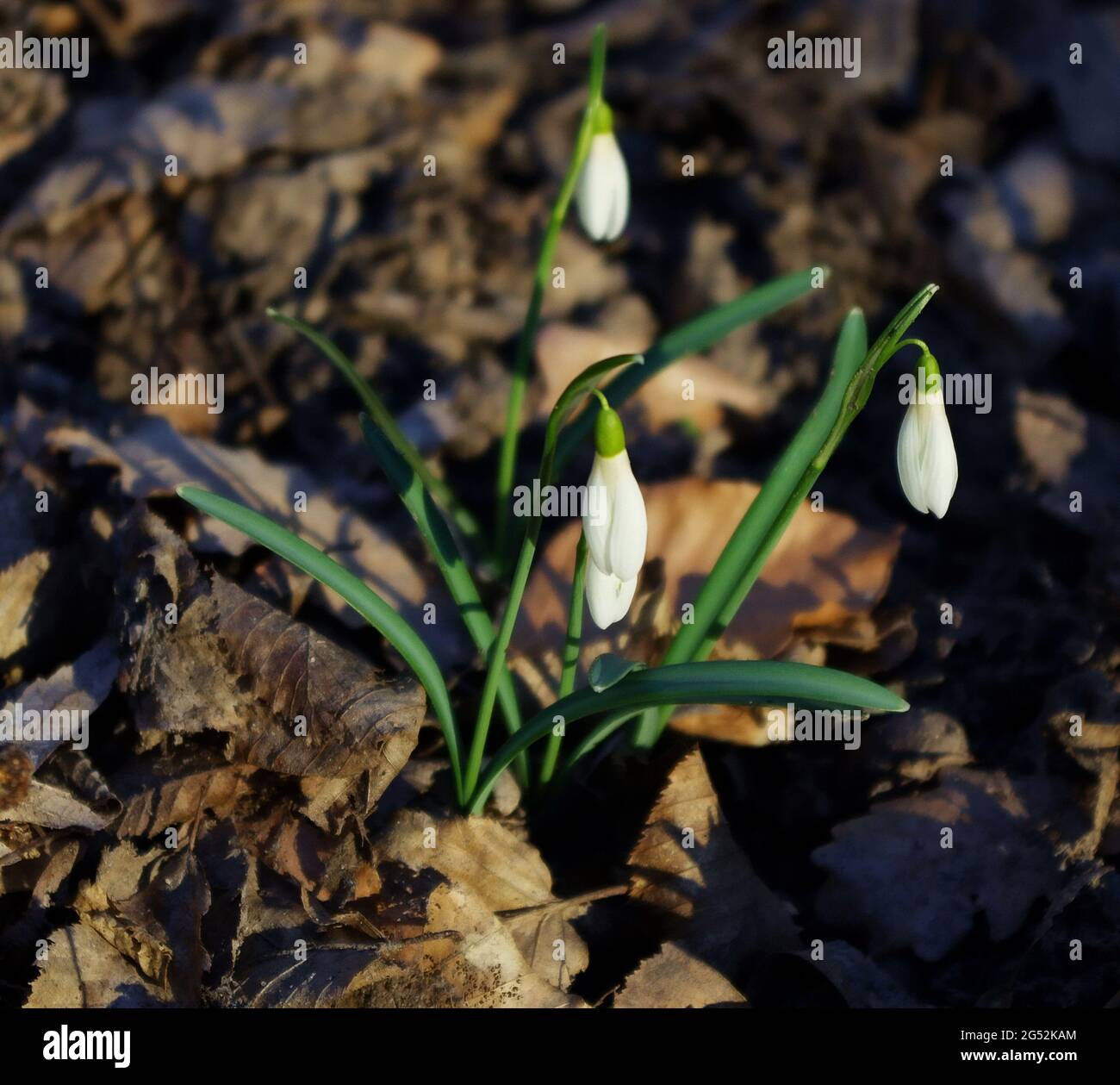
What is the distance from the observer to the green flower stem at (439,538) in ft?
7.11

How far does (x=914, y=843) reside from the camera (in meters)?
2.19

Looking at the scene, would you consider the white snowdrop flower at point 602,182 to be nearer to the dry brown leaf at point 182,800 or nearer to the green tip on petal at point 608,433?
the green tip on petal at point 608,433

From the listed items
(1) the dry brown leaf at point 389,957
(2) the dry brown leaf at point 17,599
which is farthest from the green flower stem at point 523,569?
(2) the dry brown leaf at point 17,599

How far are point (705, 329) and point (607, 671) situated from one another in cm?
95

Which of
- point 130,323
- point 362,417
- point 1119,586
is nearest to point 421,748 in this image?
point 362,417

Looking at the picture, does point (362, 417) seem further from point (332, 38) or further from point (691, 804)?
point (332, 38)

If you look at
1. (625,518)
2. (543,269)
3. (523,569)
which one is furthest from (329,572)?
(543,269)

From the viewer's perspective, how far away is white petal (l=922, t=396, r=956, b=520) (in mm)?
1814

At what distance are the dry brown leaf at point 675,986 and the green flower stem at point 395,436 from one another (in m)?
1.01

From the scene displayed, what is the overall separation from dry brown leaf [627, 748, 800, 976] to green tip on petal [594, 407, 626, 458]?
74cm

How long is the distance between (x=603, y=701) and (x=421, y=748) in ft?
1.88

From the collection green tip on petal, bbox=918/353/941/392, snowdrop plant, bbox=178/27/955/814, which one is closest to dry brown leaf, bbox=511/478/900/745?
snowdrop plant, bbox=178/27/955/814
